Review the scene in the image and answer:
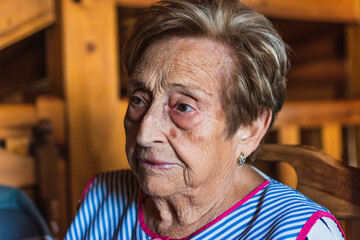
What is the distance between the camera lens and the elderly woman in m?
1.02

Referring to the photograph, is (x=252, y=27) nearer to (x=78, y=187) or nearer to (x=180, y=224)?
(x=180, y=224)

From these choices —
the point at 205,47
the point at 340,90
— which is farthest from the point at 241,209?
the point at 340,90

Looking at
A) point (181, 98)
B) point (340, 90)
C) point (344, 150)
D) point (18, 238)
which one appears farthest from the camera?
point (340, 90)

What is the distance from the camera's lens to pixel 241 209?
3.45 ft

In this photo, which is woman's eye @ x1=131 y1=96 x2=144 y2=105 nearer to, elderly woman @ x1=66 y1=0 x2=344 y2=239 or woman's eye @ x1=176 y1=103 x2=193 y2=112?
elderly woman @ x1=66 y1=0 x2=344 y2=239

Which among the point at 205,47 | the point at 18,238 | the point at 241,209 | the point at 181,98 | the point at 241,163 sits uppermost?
the point at 205,47

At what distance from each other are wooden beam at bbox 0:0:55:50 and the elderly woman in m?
1.17

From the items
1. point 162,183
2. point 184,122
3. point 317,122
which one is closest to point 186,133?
point 184,122

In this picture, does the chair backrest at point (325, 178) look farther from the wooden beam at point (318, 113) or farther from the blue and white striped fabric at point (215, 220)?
the wooden beam at point (318, 113)

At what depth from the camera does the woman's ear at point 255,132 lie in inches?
43.7

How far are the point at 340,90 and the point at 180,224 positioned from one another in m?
4.13

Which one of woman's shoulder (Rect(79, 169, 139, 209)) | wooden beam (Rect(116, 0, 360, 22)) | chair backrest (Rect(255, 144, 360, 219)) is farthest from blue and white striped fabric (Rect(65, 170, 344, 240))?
wooden beam (Rect(116, 0, 360, 22))

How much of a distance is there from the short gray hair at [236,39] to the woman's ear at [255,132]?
2 cm

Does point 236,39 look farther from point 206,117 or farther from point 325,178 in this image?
point 325,178
